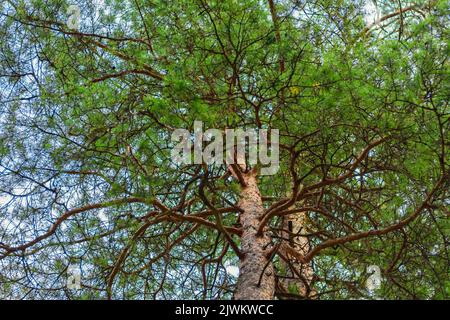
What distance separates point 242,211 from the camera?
15.3 ft

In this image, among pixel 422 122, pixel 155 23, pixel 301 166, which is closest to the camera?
pixel 422 122

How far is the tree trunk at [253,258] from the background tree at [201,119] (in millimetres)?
13

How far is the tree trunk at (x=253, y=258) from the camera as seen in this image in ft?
12.7

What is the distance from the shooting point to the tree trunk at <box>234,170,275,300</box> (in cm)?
387

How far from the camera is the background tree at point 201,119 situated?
12.7 feet

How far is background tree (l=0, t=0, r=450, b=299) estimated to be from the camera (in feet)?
12.7

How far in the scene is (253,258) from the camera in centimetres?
415

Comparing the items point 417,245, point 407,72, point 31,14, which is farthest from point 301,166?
point 31,14

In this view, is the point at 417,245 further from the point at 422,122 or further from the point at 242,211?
the point at 242,211

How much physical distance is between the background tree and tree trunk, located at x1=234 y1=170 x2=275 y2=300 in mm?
13

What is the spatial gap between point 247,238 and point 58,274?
1513 mm

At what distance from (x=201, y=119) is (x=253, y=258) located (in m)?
1.12

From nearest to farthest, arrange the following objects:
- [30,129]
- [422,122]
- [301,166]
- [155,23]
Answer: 1. [422,122]
2. [30,129]
3. [155,23]
4. [301,166]

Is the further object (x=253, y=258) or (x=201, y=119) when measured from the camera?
(x=253, y=258)
